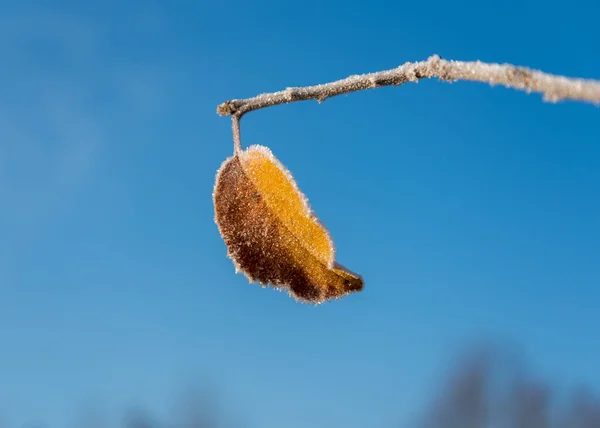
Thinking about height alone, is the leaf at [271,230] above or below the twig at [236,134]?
below

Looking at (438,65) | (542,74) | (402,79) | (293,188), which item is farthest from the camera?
(293,188)

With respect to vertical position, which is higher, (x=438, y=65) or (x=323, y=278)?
(x=438, y=65)

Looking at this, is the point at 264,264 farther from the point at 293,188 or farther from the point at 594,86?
the point at 594,86

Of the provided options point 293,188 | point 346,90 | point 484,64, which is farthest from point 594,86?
point 293,188

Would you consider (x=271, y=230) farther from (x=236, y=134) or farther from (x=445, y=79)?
(x=445, y=79)

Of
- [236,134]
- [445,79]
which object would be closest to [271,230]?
[236,134]

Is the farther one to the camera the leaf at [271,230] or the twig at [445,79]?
the leaf at [271,230]
